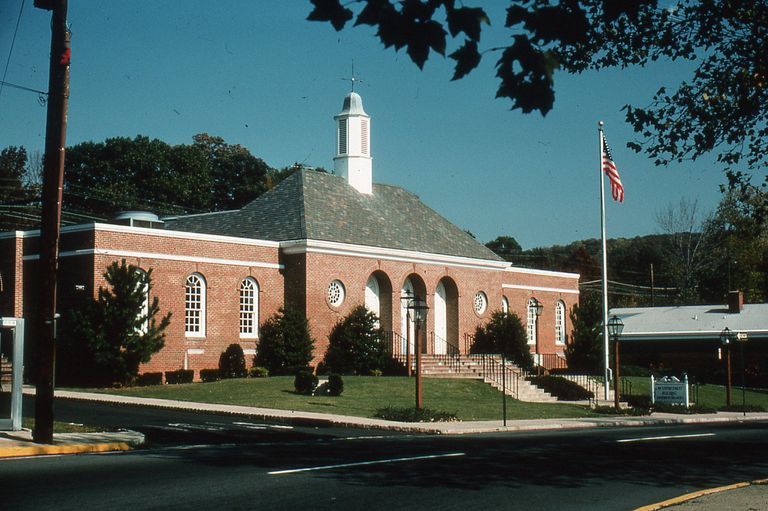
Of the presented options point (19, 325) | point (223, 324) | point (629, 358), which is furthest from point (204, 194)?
point (19, 325)

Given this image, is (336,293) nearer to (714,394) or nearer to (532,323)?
(532,323)

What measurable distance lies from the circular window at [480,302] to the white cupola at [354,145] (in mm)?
7498

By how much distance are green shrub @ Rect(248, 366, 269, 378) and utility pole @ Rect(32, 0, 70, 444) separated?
21.5 meters

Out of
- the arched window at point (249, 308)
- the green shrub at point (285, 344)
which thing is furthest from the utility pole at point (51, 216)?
the arched window at point (249, 308)

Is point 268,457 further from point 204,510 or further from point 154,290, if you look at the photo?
point 154,290

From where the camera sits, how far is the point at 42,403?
17016mm

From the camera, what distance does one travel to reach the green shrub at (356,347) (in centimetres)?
4162

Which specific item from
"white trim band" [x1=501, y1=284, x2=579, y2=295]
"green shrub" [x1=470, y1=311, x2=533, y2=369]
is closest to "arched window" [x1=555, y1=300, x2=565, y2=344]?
"white trim band" [x1=501, y1=284, x2=579, y2=295]

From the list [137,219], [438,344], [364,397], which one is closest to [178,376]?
[364,397]

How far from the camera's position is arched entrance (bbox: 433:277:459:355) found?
48375 mm

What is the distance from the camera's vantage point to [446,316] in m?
48.9

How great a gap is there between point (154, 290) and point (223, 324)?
11.7 feet

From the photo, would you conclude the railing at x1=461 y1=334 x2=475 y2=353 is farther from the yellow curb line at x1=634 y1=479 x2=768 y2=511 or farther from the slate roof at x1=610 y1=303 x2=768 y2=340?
the yellow curb line at x1=634 y1=479 x2=768 y2=511

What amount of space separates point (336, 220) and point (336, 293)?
142 inches
